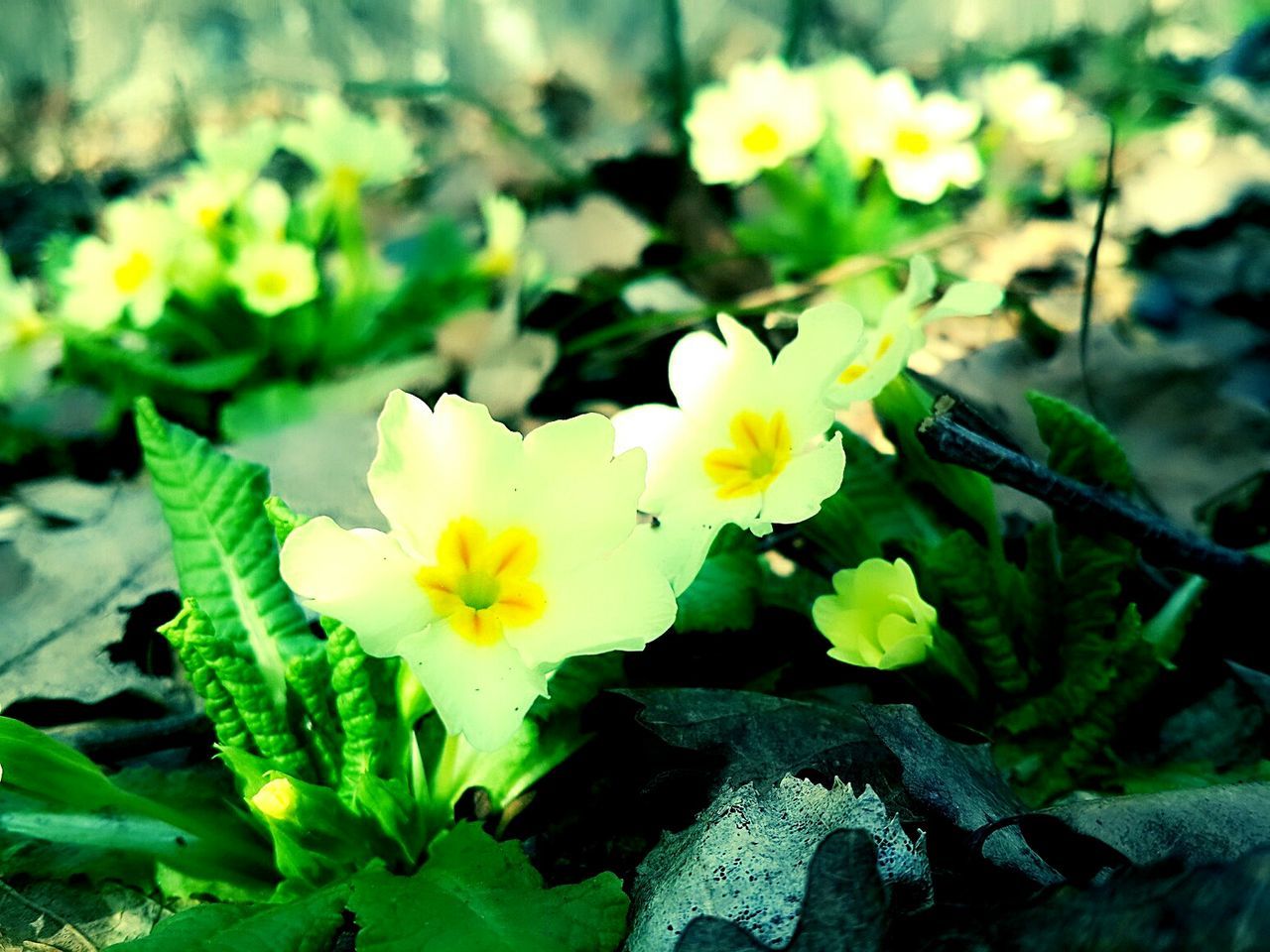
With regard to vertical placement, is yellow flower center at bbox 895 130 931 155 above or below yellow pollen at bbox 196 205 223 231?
below

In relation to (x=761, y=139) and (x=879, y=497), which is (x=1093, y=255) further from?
(x=761, y=139)

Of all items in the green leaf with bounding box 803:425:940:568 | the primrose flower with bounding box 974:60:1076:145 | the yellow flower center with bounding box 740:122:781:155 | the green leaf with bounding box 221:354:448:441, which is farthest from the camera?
the primrose flower with bounding box 974:60:1076:145

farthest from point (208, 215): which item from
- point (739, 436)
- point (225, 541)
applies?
point (739, 436)

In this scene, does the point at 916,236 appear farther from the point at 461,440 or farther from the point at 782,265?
the point at 461,440

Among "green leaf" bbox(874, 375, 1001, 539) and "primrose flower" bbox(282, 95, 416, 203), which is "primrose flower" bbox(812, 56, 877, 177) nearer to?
"primrose flower" bbox(282, 95, 416, 203)

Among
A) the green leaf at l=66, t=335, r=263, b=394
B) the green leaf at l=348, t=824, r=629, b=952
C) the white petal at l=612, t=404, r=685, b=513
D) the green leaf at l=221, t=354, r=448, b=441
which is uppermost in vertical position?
the white petal at l=612, t=404, r=685, b=513

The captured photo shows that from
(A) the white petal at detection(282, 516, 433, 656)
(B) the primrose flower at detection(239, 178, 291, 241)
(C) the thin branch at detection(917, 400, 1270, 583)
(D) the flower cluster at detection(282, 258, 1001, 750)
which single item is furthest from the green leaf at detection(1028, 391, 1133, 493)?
(B) the primrose flower at detection(239, 178, 291, 241)
